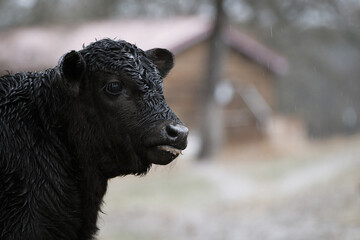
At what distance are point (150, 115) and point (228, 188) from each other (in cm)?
1172

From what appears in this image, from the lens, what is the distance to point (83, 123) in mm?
4074

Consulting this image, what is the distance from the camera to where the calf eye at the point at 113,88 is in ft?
13.4

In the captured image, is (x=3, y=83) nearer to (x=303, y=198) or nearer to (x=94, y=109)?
(x=94, y=109)

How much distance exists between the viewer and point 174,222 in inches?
445

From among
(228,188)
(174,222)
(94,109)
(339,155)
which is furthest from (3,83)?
(339,155)

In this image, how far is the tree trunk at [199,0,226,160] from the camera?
2186 centimetres

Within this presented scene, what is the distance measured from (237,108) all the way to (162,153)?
946 inches

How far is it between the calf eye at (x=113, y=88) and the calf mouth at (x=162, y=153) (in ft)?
1.73

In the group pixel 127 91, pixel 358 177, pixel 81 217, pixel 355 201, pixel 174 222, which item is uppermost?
pixel 358 177

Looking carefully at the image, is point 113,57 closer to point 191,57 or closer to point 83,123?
point 83,123

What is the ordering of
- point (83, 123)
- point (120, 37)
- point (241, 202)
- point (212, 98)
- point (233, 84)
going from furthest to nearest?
point (233, 84)
point (120, 37)
point (212, 98)
point (241, 202)
point (83, 123)

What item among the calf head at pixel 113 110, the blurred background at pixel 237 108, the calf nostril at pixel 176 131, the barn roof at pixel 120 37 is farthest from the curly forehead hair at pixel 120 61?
the barn roof at pixel 120 37

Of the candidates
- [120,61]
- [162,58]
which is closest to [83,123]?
[120,61]

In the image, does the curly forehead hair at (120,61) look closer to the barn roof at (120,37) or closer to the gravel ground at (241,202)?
the gravel ground at (241,202)
